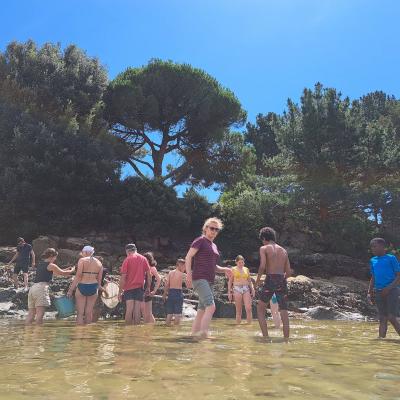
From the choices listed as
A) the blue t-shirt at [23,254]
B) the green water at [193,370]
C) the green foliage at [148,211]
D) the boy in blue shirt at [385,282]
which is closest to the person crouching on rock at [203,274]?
the green water at [193,370]

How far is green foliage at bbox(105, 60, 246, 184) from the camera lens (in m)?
32.7

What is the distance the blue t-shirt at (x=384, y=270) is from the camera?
283 inches

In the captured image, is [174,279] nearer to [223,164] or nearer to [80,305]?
[80,305]

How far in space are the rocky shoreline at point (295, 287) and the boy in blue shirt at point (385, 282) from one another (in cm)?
596

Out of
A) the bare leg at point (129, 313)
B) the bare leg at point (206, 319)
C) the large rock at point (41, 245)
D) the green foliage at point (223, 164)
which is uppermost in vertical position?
the green foliage at point (223, 164)

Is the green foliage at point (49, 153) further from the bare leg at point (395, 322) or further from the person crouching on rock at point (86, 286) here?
the bare leg at point (395, 322)

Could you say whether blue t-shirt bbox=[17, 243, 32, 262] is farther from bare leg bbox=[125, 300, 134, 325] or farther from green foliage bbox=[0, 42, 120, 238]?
green foliage bbox=[0, 42, 120, 238]

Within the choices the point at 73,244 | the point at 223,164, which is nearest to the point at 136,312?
the point at 73,244

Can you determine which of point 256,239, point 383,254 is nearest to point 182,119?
point 256,239

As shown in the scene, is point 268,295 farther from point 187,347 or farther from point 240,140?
point 240,140

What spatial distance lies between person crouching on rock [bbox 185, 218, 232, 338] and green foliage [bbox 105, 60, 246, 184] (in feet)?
86.2

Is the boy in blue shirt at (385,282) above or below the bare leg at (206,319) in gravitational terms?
above

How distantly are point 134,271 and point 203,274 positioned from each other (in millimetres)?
2985

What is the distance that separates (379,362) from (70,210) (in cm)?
2296
